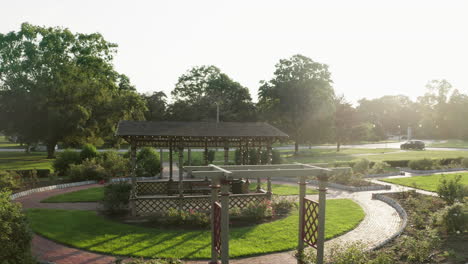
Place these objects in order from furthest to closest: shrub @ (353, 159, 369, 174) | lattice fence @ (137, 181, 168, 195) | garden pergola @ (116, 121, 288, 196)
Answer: shrub @ (353, 159, 369, 174) < lattice fence @ (137, 181, 168, 195) < garden pergola @ (116, 121, 288, 196)

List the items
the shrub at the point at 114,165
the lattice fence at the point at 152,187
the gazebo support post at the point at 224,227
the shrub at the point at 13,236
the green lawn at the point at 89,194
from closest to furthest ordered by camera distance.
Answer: the shrub at the point at 13,236 < the gazebo support post at the point at 224,227 < the green lawn at the point at 89,194 < the lattice fence at the point at 152,187 < the shrub at the point at 114,165

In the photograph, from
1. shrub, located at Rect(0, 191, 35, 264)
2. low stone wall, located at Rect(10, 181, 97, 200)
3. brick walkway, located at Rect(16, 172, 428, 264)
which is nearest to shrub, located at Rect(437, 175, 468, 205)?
brick walkway, located at Rect(16, 172, 428, 264)

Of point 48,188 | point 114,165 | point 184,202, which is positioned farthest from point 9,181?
point 184,202

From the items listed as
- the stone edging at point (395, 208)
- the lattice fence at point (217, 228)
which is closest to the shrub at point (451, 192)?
the stone edging at point (395, 208)

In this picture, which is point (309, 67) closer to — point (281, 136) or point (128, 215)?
point (281, 136)

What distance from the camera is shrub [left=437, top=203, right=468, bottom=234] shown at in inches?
490

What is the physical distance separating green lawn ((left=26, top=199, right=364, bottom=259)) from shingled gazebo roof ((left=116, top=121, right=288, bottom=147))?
13.4 feet

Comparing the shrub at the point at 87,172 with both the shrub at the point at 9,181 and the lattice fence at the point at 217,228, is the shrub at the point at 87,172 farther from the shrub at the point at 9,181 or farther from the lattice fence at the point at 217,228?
the lattice fence at the point at 217,228

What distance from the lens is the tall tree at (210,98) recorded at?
67.6 meters

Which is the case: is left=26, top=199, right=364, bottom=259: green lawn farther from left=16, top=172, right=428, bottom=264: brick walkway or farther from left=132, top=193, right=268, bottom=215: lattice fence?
left=132, top=193, right=268, bottom=215: lattice fence

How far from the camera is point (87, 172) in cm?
2534

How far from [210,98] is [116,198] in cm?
5538

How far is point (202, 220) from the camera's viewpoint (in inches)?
556

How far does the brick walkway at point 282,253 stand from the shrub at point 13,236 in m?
1.29
